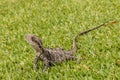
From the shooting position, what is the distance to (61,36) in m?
7.70

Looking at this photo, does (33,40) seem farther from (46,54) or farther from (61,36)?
(61,36)

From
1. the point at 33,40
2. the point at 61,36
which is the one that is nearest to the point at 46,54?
→ the point at 33,40

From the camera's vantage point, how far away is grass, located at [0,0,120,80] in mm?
5742

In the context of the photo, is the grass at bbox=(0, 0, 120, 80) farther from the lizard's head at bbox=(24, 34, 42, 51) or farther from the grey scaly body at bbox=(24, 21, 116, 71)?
the lizard's head at bbox=(24, 34, 42, 51)

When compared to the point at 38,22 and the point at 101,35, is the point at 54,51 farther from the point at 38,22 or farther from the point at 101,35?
the point at 38,22

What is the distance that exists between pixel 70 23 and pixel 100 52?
2253mm

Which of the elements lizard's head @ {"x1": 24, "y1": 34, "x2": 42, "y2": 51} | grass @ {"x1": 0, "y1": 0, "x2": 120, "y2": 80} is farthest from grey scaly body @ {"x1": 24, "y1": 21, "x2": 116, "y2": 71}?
grass @ {"x1": 0, "y1": 0, "x2": 120, "y2": 80}

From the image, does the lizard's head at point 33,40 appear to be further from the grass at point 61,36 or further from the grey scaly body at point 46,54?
the grass at point 61,36

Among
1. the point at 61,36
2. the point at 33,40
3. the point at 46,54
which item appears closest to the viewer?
the point at 33,40

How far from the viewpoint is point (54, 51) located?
601 cm

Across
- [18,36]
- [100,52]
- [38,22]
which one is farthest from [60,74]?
[38,22]

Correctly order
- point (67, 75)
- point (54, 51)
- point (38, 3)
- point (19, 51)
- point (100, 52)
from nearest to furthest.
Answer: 1. point (67, 75)
2. point (54, 51)
3. point (100, 52)
4. point (19, 51)
5. point (38, 3)

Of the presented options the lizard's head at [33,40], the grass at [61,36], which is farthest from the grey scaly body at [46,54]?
the grass at [61,36]

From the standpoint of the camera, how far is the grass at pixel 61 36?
5.74 m
